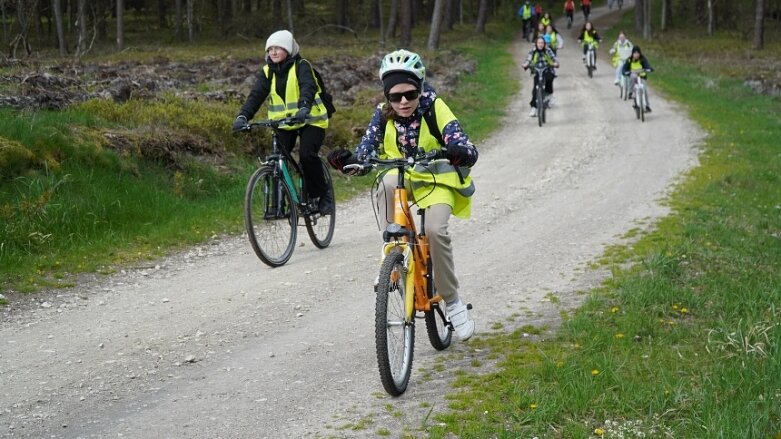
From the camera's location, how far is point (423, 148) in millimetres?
5926

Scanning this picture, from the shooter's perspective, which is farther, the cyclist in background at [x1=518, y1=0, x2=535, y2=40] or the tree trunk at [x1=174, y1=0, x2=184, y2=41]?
the cyclist in background at [x1=518, y1=0, x2=535, y2=40]

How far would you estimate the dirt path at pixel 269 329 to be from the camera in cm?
536

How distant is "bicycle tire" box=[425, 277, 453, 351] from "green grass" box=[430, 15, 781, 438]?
293mm

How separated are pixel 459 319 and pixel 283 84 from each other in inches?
161

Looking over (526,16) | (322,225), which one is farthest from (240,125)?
(526,16)

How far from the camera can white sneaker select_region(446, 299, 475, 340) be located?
6.26 meters

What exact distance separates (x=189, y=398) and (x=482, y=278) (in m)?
3.75

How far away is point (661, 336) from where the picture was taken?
262 inches

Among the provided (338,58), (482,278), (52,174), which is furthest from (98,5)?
(482,278)

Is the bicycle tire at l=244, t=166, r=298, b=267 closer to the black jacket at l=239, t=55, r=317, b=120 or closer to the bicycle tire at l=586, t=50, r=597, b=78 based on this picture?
the black jacket at l=239, t=55, r=317, b=120

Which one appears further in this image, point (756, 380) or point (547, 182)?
point (547, 182)

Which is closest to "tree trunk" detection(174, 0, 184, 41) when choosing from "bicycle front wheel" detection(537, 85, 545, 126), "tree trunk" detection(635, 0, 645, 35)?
"tree trunk" detection(635, 0, 645, 35)

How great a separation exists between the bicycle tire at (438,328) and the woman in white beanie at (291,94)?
348 centimetres

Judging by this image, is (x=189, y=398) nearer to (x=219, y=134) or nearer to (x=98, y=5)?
(x=219, y=134)
